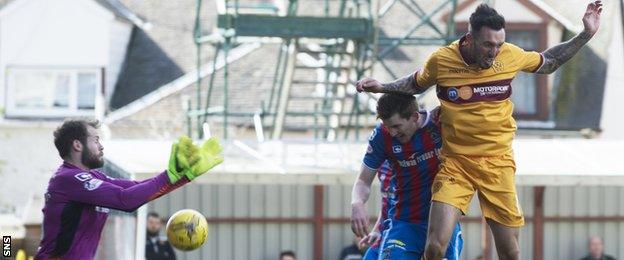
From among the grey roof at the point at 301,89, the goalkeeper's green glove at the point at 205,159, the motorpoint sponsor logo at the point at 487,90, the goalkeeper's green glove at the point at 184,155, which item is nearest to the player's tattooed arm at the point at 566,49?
the motorpoint sponsor logo at the point at 487,90

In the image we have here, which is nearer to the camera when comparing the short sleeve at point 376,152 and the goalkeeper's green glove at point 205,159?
the goalkeeper's green glove at point 205,159

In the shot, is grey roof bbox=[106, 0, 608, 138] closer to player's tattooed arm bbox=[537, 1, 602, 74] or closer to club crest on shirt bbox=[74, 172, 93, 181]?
player's tattooed arm bbox=[537, 1, 602, 74]

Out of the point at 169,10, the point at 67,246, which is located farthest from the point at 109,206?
the point at 169,10

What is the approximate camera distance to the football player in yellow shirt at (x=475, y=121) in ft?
36.6

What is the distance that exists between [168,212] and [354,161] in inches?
144

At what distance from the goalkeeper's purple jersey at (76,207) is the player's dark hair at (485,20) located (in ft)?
7.75

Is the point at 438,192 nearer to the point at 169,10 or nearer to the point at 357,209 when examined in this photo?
the point at 357,209

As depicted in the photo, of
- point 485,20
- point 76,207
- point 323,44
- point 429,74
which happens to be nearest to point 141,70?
point 323,44

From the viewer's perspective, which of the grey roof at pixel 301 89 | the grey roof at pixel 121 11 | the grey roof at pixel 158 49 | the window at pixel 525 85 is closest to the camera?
the grey roof at pixel 301 89

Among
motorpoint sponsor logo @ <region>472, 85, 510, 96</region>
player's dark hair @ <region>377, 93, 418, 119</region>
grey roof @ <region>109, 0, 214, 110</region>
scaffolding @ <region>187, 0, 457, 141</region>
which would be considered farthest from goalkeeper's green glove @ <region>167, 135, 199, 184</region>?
grey roof @ <region>109, 0, 214, 110</region>

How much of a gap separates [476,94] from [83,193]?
2.67m

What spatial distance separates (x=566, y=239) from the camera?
24.5 m

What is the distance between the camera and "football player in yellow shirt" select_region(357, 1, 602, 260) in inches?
440

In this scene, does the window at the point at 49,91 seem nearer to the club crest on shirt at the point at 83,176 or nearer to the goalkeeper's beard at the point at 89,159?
the goalkeeper's beard at the point at 89,159
